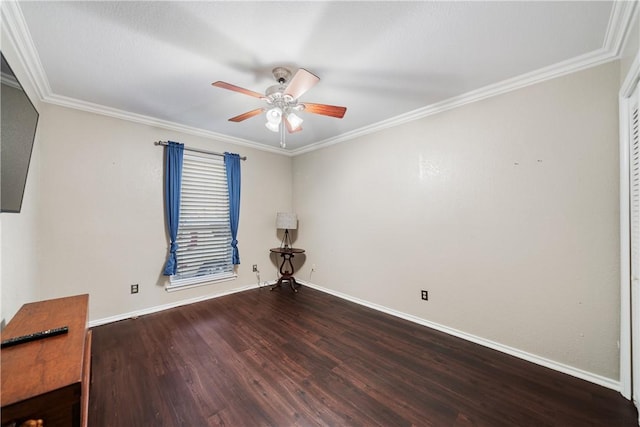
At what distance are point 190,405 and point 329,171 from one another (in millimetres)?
3263

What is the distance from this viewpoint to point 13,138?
4.49 ft

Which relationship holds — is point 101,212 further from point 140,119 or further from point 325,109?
point 325,109

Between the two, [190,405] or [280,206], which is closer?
[190,405]

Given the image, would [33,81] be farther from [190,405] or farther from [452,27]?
[452,27]

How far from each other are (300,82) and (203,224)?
2.70m

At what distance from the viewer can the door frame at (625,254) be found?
1622 millimetres

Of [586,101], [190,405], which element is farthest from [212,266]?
[586,101]

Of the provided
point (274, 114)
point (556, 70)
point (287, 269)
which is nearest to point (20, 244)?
point (274, 114)

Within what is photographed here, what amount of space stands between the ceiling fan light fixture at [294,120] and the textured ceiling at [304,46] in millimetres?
371

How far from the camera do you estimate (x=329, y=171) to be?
396 cm

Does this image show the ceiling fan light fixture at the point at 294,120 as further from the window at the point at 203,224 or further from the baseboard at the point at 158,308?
the baseboard at the point at 158,308

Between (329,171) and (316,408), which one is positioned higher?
(329,171)

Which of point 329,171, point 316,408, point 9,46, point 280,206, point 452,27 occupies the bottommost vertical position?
point 316,408

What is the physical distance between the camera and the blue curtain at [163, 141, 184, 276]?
125 inches
